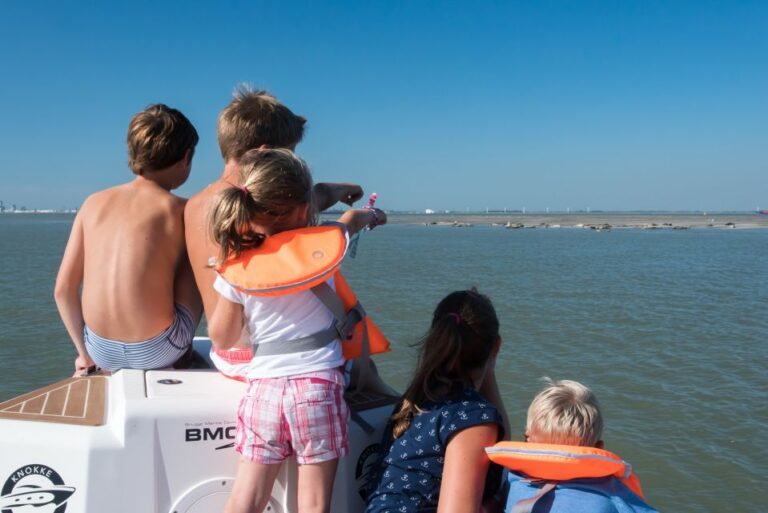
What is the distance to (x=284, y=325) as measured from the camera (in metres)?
2.12

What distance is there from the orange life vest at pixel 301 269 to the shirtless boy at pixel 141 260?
0.64 m

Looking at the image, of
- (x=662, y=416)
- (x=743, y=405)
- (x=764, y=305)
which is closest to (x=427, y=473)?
(x=662, y=416)

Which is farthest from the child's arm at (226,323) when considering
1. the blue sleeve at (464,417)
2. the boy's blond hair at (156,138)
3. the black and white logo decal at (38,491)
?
the boy's blond hair at (156,138)

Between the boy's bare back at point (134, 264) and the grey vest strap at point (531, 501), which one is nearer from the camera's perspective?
the grey vest strap at point (531, 501)

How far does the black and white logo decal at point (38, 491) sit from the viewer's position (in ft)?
6.52

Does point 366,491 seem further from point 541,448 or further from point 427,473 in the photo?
point 541,448

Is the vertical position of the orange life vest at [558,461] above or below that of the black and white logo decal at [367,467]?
above

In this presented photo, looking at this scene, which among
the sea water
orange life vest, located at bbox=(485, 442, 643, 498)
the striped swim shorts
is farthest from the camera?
the sea water

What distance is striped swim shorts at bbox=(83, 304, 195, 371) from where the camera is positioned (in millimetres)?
2596

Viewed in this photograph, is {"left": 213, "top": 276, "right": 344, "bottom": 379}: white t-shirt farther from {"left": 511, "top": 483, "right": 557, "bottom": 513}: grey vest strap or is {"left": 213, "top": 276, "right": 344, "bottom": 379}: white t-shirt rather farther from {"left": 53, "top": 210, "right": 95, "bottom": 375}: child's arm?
{"left": 53, "top": 210, "right": 95, "bottom": 375}: child's arm

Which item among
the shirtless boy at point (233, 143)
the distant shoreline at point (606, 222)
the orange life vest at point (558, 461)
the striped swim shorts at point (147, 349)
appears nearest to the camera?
the orange life vest at point (558, 461)

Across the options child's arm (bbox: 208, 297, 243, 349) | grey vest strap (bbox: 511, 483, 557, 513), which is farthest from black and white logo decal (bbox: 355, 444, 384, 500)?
child's arm (bbox: 208, 297, 243, 349)

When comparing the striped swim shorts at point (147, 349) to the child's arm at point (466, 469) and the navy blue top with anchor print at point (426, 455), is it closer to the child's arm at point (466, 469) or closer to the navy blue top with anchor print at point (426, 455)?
the navy blue top with anchor print at point (426, 455)

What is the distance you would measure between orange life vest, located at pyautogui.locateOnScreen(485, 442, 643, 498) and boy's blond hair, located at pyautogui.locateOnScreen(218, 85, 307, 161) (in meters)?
1.37
